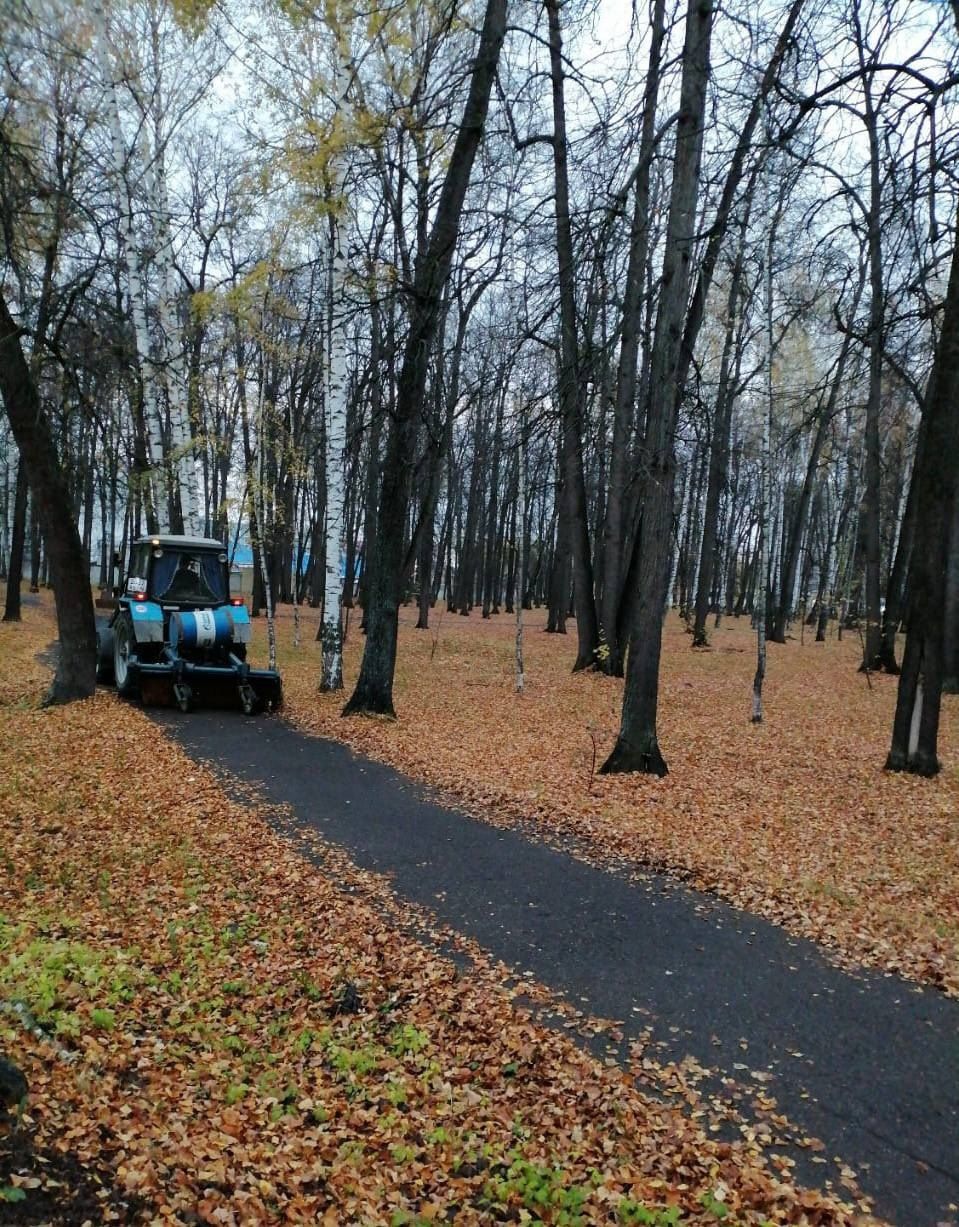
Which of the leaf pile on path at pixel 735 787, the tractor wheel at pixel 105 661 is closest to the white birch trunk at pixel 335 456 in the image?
the leaf pile on path at pixel 735 787

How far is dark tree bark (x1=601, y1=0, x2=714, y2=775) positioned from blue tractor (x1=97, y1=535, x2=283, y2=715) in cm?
614

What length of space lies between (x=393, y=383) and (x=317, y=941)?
28.2 feet

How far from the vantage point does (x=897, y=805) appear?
827 cm

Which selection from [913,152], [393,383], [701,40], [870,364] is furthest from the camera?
[393,383]

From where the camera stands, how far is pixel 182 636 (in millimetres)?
12883

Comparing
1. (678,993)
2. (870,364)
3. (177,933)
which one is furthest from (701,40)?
(177,933)

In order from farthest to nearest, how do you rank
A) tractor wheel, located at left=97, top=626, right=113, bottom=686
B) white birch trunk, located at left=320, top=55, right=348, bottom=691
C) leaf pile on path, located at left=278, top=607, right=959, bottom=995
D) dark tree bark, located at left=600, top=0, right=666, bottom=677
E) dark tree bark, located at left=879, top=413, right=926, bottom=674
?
dark tree bark, located at left=879, top=413, right=926, bottom=674
dark tree bark, located at left=600, top=0, right=666, bottom=677
tractor wheel, located at left=97, top=626, right=113, bottom=686
white birch trunk, located at left=320, top=55, right=348, bottom=691
leaf pile on path, located at left=278, top=607, right=959, bottom=995

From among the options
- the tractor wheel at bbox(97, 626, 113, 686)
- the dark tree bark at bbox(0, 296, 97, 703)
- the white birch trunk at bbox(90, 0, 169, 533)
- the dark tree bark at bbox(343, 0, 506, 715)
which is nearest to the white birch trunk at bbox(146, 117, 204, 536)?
the white birch trunk at bbox(90, 0, 169, 533)

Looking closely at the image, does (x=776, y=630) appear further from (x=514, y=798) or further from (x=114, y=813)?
(x=114, y=813)

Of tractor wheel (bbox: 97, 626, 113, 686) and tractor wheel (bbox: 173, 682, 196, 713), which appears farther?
tractor wheel (bbox: 97, 626, 113, 686)

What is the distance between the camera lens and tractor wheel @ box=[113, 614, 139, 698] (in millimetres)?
12539

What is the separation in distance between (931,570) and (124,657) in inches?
468

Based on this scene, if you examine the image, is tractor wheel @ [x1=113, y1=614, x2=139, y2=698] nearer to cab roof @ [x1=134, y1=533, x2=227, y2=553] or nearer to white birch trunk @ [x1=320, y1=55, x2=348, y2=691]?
cab roof @ [x1=134, y1=533, x2=227, y2=553]

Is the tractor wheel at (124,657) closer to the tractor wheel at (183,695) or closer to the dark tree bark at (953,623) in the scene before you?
the tractor wheel at (183,695)
